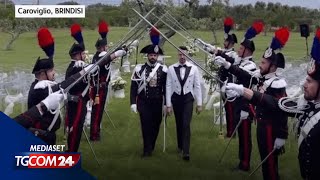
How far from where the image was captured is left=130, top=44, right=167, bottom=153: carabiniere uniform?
26.2 feet

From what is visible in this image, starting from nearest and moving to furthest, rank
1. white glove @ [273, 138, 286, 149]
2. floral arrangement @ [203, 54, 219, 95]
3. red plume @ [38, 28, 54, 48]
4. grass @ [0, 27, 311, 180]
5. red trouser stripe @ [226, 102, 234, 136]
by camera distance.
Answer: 1. white glove @ [273, 138, 286, 149]
2. red plume @ [38, 28, 54, 48]
3. grass @ [0, 27, 311, 180]
4. red trouser stripe @ [226, 102, 234, 136]
5. floral arrangement @ [203, 54, 219, 95]

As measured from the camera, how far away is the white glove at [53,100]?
5.01m

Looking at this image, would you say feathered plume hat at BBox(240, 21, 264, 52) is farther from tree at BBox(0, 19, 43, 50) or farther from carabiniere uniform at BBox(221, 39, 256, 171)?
tree at BBox(0, 19, 43, 50)

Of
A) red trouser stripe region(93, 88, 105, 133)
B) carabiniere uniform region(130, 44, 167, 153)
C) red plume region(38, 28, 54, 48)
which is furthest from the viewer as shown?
red trouser stripe region(93, 88, 105, 133)

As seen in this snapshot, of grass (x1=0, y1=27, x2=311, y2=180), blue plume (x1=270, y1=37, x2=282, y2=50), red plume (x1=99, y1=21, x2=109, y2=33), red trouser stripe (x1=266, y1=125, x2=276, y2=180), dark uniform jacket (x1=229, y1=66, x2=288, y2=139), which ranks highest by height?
red plume (x1=99, y1=21, x2=109, y2=33)

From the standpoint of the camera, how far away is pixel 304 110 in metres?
4.33

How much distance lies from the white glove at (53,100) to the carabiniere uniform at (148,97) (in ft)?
9.67

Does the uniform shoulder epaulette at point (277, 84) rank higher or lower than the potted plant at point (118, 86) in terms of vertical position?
higher

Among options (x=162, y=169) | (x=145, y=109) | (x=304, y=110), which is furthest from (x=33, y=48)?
(x=304, y=110)

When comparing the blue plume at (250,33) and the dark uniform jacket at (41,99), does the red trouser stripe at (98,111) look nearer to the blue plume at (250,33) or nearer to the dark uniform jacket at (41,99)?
the blue plume at (250,33)

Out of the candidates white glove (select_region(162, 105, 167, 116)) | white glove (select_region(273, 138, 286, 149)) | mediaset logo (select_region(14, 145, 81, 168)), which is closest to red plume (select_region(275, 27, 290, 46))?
white glove (select_region(273, 138, 286, 149))

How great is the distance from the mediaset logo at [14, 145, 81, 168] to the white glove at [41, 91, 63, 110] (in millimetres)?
404

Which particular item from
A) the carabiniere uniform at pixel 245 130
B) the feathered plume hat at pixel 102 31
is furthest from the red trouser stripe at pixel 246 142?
the feathered plume hat at pixel 102 31

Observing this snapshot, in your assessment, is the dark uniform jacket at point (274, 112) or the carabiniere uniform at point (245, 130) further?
the carabiniere uniform at point (245, 130)
